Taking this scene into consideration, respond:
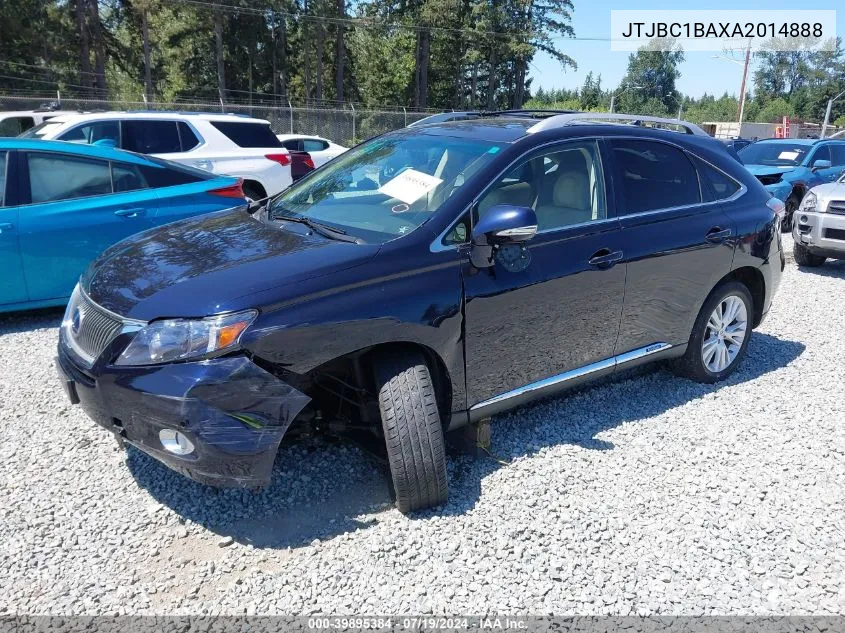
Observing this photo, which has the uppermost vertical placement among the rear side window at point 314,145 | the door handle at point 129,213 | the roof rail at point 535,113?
the roof rail at point 535,113

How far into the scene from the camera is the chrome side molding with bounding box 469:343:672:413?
3.45m

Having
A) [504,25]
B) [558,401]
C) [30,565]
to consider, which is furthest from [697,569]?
[504,25]

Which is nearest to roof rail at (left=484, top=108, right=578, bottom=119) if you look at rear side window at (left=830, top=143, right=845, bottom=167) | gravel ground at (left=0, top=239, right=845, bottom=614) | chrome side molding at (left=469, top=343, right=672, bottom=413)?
chrome side molding at (left=469, top=343, right=672, bottom=413)

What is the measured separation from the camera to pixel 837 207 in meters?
8.39

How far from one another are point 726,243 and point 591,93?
9227 centimetres

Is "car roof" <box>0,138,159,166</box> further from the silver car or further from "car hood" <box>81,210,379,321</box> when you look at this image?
the silver car

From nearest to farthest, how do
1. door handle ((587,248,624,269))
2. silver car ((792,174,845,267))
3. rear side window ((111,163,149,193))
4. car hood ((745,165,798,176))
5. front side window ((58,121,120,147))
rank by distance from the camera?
1. door handle ((587,248,624,269))
2. rear side window ((111,163,149,193))
3. silver car ((792,174,845,267))
4. front side window ((58,121,120,147))
5. car hood ((745,165,798,176))

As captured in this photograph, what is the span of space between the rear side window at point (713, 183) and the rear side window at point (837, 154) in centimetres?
976

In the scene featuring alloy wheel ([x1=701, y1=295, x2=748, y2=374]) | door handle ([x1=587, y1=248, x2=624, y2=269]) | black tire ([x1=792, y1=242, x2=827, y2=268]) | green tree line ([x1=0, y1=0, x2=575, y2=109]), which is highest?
green tree line ([x1=0, y1=0, x2=575, y2=109])

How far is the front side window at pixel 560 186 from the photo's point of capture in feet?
11.6

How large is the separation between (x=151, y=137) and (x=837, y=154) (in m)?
12.1

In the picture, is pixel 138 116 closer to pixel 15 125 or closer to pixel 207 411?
pixel 15 125

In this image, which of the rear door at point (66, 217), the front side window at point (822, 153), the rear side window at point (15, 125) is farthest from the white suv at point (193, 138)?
the front side window at point (822, 153)

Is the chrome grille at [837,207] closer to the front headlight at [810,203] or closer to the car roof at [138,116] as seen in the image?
the front headlight at [810,203]
